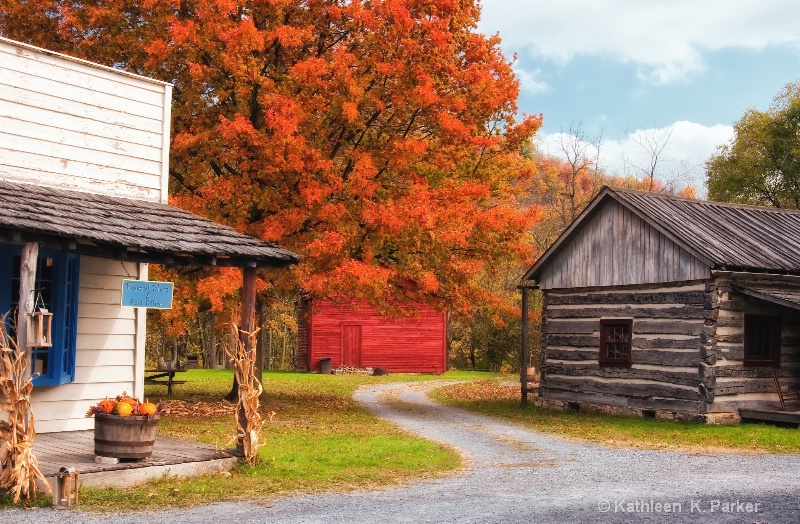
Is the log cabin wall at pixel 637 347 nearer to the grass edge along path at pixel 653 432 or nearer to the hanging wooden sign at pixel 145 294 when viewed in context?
the grass edge along path at pixel 653 432

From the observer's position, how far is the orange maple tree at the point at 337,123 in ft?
58.9

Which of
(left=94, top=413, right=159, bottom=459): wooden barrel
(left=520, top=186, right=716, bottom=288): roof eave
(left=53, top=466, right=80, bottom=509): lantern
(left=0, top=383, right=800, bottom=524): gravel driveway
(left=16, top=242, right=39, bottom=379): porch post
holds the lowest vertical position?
(left=0, top=383, right=800, bottom=524): gravel driveway

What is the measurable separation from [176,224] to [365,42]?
876cm

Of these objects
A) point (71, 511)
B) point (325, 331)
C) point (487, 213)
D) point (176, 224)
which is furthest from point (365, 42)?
point (325, 331)

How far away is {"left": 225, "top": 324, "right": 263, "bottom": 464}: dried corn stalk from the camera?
1085 centimetres

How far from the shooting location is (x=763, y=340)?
1909 cm

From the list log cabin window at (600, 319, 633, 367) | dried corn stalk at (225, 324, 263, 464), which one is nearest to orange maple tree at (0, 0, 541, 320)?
log cabin window at (600, 319, 633, 367)

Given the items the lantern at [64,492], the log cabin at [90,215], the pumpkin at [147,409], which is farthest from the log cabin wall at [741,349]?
the lantern at [64,492]

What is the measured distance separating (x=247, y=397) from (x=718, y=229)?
1314cm

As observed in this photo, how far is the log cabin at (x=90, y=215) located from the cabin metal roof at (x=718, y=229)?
1023cm

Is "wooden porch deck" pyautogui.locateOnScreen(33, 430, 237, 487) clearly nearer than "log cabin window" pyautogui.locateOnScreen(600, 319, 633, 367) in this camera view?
Yes

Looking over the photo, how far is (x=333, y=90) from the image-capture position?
725 inches

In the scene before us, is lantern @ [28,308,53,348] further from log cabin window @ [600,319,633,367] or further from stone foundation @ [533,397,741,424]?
log cabin window @ [600,319,633,367]

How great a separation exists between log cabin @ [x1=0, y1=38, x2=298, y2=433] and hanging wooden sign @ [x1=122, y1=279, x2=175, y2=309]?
0.33 meters
